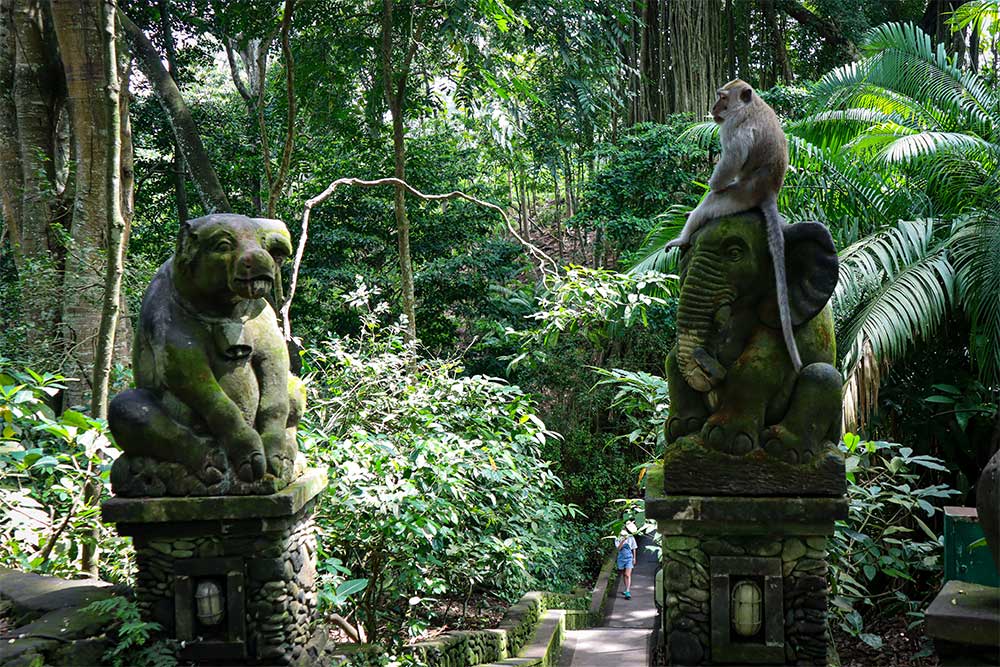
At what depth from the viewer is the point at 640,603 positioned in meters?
8.83

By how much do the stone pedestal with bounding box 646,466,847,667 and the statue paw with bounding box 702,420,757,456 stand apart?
7.3 inches

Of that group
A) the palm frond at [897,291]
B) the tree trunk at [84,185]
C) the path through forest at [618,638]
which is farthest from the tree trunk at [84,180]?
the palm frond at [897,291]

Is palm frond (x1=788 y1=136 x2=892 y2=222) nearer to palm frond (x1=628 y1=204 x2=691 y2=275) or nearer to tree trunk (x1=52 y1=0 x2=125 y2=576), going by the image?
palm frond (x1=628 y1=204 x2=691 y2=275)

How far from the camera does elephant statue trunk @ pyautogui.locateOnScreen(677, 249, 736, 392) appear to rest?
10.6ft

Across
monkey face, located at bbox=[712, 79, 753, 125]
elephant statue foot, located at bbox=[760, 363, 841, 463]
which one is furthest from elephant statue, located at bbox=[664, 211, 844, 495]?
monkey face, located at bbox=[712, 79, 753, 125]

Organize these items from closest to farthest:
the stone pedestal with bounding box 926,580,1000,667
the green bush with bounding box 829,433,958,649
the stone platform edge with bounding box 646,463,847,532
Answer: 1. the stone pedestal with bounding box 926,580,1000,667
2. the stone platform edge with bounding box 646,463,847,532
3. the green bush with bounding box 829,433,958,649

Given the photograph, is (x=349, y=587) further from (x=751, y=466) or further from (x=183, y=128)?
(x=183, y=128)

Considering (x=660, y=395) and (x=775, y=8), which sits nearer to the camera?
(x=660, y=395)

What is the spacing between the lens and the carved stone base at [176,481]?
3271 mm

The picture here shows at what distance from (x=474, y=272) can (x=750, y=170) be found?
26.8ft

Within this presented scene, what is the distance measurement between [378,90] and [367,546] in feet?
20.1

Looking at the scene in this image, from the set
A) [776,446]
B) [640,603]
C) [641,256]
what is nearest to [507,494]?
[776,446]

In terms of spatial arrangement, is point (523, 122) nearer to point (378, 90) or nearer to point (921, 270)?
point (378, 90)

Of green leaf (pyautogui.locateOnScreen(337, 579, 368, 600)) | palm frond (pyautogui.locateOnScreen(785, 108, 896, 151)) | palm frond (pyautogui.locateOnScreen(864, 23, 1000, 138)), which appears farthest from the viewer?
palm frond (pyautogui.locateOnScreen(864, 23, 1000, 138))
